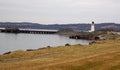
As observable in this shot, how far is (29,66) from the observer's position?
3378 cm

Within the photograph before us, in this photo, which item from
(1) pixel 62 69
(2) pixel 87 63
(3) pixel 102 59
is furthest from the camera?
(3) pixel 102 59

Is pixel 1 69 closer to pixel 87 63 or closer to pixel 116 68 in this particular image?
pixel 87 63

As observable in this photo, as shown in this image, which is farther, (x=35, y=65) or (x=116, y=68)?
(x=35, y=65)

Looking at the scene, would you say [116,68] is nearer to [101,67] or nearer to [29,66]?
[101,67]

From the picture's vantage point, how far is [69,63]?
34469 mm

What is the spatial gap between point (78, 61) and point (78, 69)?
140 inches


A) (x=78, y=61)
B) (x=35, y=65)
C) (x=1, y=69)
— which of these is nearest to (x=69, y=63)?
(x=78, y=61)

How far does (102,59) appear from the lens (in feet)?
120

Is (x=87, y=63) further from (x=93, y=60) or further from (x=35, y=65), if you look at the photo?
(x=35, y=65)

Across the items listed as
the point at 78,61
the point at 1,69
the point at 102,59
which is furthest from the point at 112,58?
the point at 1,69

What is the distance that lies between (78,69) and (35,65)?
516 centimetres

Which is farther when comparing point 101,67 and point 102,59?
point 102,59

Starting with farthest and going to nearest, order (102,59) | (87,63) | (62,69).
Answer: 1. (102,59)
2. (87,63)
3. (62,69)

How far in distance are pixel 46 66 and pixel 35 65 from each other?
75.9 inches
